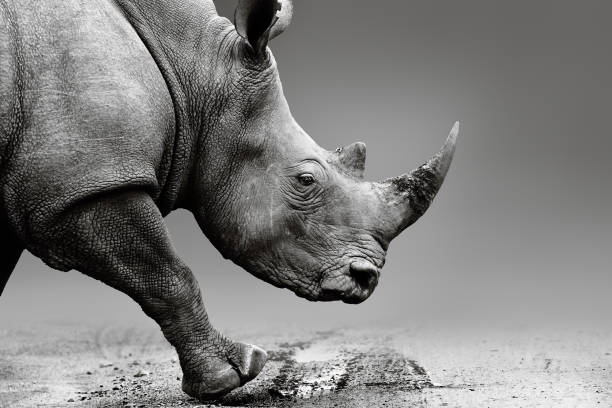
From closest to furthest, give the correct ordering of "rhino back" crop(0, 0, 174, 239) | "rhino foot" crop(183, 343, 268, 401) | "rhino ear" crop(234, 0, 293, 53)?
"rhino back" crop(0, 0, 174, 239) < "rhino ear" crop(234, 0, 293, 53) < "rhino foot" crop(183, 343, 268, 401)

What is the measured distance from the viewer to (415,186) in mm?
5238

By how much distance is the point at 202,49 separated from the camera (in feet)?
16.6

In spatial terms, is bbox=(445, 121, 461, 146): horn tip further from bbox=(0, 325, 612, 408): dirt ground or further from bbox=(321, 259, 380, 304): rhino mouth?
bbox=(0, 325, 612, 408): dirt ground

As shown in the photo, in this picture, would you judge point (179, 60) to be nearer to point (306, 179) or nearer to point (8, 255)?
point (306, 179)

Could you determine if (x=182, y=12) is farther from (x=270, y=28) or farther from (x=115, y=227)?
(x=115, y=227)

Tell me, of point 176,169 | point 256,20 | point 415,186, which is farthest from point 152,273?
point 415,186

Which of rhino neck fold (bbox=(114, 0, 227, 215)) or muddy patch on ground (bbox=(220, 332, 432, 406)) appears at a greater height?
rhino neck fold (bbox=(114, 0, 227, 215))

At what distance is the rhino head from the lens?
5062 mm

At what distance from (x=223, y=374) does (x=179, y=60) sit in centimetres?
153

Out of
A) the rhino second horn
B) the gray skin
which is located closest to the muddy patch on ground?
the gray skin

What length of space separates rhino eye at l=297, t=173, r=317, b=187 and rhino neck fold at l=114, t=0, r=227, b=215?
53cm

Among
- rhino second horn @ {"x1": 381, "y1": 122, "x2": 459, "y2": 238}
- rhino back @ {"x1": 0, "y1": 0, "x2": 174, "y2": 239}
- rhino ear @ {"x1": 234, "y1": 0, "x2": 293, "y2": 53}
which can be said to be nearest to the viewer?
rhino back @ {"x1": 0, "y1": 0, "x2": 174, "y2": 239}

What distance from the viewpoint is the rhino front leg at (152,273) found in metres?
4.56

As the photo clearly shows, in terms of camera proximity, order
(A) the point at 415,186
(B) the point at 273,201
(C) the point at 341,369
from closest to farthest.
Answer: (B) the point at 273,201 → (A) the point at 415,186 → (C) the point at 341,369
